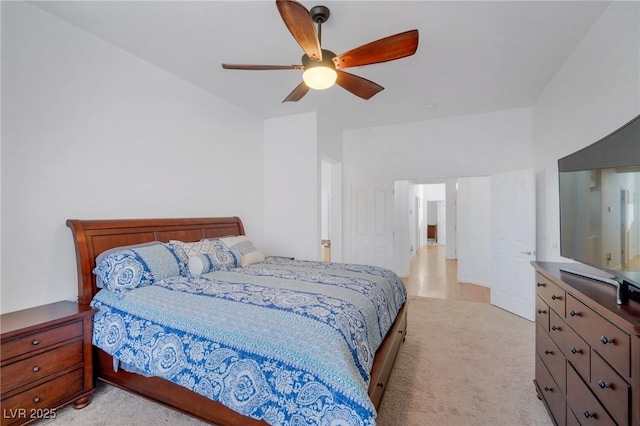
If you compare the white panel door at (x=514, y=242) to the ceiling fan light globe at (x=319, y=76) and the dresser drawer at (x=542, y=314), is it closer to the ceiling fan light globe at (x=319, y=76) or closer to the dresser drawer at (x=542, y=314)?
the dresser drawer at (x=542, y=314)

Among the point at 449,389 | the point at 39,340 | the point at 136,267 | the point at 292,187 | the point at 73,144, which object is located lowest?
the point at 449,389

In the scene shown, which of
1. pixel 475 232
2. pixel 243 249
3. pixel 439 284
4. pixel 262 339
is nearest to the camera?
pixel 262 339

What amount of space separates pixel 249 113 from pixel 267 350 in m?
3.88

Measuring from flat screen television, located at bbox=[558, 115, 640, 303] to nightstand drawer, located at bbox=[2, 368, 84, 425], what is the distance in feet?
10.7

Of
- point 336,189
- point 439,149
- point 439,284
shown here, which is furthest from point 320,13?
point 439,284

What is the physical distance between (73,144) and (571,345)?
3.82 metres

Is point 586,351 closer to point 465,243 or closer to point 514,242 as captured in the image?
point 514,242

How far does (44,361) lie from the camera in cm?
190

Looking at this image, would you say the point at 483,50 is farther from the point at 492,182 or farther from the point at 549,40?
the point at 492,182

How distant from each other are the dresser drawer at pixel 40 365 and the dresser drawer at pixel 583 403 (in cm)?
307

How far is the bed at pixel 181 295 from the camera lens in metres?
1.67

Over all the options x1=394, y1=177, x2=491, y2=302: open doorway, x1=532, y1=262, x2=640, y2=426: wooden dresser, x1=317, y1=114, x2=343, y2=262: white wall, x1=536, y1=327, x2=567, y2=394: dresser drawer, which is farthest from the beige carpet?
x1=317, y1=114, x2=343, y2=262: white wall

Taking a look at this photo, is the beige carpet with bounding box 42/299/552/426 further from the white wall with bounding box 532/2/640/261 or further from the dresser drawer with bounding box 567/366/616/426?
the white wall with bounding box 532/2/640/261

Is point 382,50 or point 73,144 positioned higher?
point 382,50
